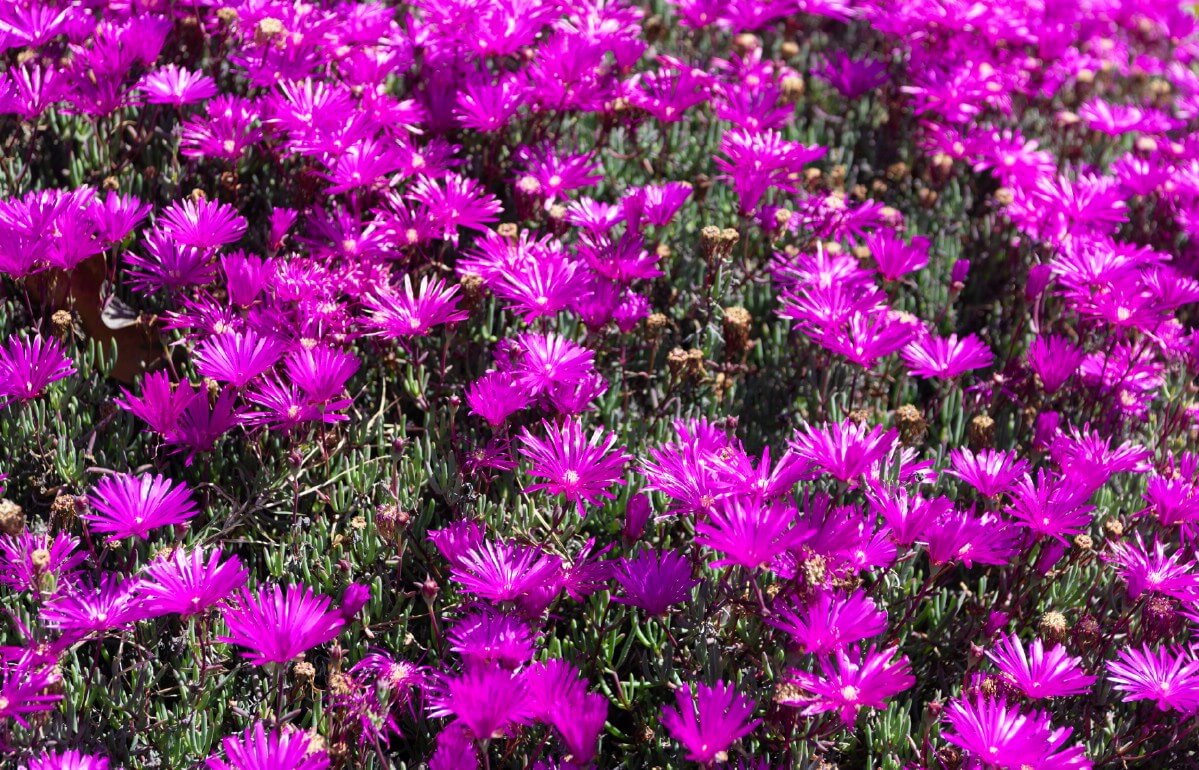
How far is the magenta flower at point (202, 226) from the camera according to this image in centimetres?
221

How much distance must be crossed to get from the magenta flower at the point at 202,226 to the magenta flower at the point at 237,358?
0.76 feet

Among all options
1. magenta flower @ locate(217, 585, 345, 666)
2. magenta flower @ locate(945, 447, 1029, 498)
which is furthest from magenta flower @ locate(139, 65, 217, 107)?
magenta flower @ locate(945, 447, 1029, 498)

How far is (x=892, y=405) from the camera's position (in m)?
2.78

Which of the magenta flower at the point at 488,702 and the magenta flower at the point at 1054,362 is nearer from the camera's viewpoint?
the magenta flower at the point at 488,702

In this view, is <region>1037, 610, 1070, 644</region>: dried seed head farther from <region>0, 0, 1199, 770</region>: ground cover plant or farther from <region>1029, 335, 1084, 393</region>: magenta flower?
<region>1029, 335, 1084, 393</region>: magenta flower

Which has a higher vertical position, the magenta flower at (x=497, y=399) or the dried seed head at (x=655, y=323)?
the magenta flower at (x=497, y=399)

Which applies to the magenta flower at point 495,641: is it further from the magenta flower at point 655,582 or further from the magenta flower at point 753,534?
the magenta flower at point 753,534

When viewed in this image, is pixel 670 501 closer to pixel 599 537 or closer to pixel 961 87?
pixel 599 537

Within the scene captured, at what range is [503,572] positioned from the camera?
75.2 inches

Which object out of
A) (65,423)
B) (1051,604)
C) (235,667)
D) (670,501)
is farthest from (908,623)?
(65,423)

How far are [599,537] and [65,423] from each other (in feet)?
3.31

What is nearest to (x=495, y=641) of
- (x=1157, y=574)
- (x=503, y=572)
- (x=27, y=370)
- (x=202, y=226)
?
(x=503, y=572)

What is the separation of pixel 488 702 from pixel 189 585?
18.6 inches

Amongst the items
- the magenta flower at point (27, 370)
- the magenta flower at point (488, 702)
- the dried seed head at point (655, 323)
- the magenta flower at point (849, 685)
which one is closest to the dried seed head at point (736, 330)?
the dried seed head at point (655, 323)
